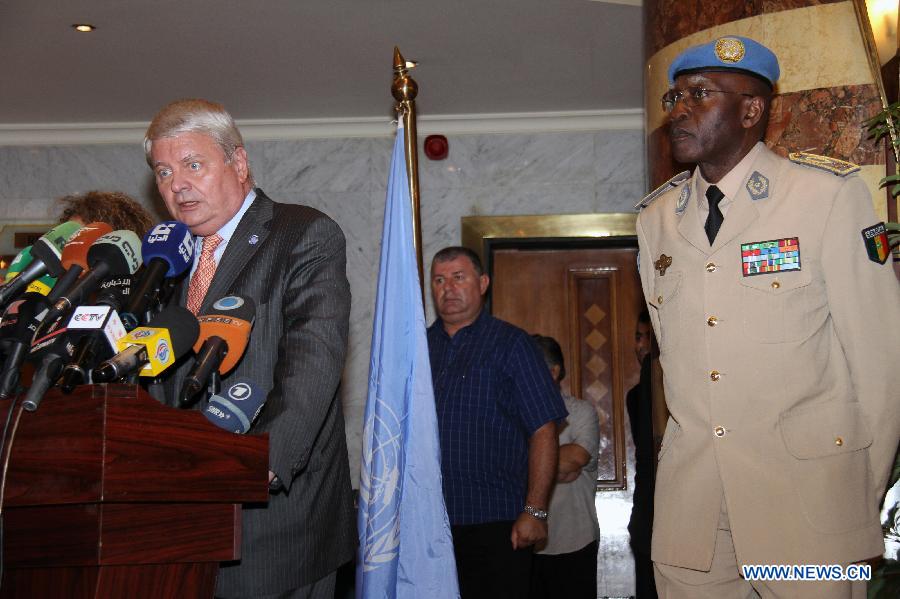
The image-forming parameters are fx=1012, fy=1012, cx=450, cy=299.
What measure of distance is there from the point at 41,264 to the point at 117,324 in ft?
1.53

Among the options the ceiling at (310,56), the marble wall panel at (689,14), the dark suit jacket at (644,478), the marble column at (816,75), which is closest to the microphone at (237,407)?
the marble column at (816,75)

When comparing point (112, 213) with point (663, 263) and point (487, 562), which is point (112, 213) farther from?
point (487, 562)

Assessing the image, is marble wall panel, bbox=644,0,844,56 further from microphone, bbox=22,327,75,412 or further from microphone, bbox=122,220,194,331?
microphone, bbox=22,327,75,412

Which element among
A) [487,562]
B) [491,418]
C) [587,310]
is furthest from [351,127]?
[487,562]

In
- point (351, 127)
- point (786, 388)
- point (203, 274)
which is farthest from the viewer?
point (351, 127)

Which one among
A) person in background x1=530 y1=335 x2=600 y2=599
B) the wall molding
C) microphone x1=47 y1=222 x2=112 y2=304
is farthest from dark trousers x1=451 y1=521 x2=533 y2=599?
the wall molding

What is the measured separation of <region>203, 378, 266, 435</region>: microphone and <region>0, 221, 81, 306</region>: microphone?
492 mm

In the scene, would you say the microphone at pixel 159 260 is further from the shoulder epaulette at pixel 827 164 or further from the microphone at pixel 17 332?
the shoulder epaulette at pixel 827 164

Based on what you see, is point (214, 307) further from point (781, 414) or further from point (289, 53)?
Answer: point (289, 53)

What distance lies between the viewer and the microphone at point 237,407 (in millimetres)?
1831

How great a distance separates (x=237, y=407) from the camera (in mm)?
1861

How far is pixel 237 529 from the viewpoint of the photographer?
1857mm

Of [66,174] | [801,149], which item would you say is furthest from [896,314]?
[66,174]

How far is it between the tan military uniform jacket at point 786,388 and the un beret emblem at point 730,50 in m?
0.28
